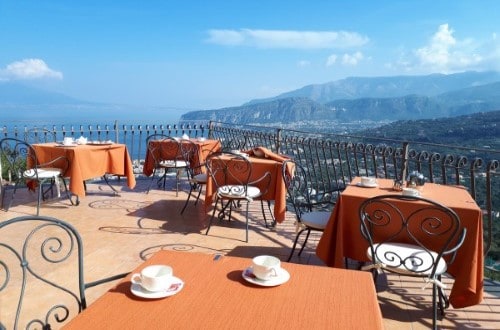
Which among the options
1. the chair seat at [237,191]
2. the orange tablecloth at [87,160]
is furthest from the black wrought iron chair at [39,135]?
the chair seat at [237,191]

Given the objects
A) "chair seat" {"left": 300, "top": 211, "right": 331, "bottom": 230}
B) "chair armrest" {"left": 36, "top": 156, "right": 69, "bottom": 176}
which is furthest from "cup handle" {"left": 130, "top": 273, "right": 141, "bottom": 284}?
"chair armrest" {"left": 36, "top": 156, "right": 69, "bottom": 176}

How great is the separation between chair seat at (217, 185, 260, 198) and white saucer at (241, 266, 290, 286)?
2580 mm

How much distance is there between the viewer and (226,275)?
1268mm

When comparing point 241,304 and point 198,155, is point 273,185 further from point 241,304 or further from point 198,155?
point 241,304

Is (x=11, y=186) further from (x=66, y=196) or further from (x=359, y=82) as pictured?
(x=359, y=82)

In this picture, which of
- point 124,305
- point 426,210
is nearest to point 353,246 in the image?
point 426,210

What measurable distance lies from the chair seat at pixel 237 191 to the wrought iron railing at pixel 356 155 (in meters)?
0.75

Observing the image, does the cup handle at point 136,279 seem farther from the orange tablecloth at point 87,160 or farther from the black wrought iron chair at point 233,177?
the orange tablecloth at point 87,160

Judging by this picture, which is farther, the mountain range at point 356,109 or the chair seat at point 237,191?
the mountain range at point 356,109

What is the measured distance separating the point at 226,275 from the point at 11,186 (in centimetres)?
606

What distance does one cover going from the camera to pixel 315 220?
123 inches

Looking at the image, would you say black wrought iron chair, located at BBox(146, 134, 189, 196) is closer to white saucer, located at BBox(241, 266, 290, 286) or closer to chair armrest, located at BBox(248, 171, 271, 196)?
chair armrest, located at BBox(248, 171, 271, 196)

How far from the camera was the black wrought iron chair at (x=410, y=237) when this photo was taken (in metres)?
2.23

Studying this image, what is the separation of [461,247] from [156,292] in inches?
83.1
